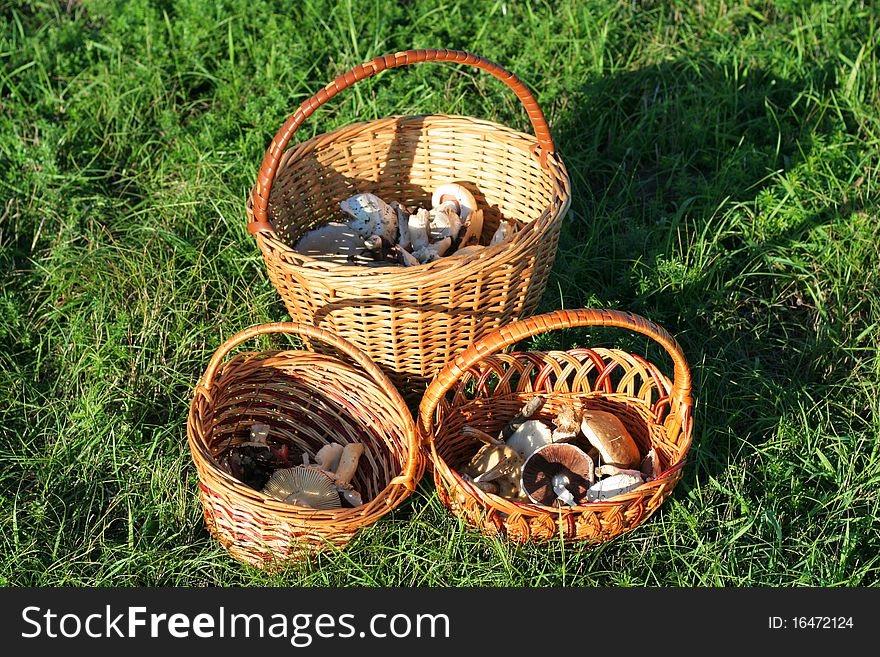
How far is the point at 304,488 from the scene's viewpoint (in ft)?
9.43

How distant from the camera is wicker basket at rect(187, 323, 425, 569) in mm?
2705

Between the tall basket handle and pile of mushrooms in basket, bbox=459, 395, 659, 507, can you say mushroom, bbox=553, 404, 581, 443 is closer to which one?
pile of mushrooms in basket, bbox=459, 395, 659, 507

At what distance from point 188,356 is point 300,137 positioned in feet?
3.86

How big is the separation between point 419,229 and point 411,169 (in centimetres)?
37

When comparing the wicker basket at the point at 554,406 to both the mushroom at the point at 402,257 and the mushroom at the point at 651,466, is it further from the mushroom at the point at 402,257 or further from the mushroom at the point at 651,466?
the mushroom at the point at 402,257

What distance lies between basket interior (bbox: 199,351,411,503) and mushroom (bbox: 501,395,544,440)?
36 centimetres

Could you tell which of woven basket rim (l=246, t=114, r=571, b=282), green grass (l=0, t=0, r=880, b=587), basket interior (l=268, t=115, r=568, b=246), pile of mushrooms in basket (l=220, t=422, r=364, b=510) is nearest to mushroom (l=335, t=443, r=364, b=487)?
pile of mushrooms in basket (l=220, t=422, r=364, b=510)

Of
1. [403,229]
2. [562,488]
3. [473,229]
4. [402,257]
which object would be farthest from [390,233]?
[562,488]

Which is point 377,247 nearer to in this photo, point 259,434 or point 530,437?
point 259,434

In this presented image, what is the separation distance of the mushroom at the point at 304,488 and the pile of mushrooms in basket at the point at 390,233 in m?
0.80

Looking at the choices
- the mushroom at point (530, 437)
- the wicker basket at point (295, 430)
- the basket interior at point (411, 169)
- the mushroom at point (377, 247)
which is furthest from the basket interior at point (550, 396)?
the basket interior at point (411, 169)

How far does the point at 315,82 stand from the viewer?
14.3 ft

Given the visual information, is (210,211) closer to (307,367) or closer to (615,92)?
(307,367)

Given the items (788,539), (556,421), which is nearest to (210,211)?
(556,421)
